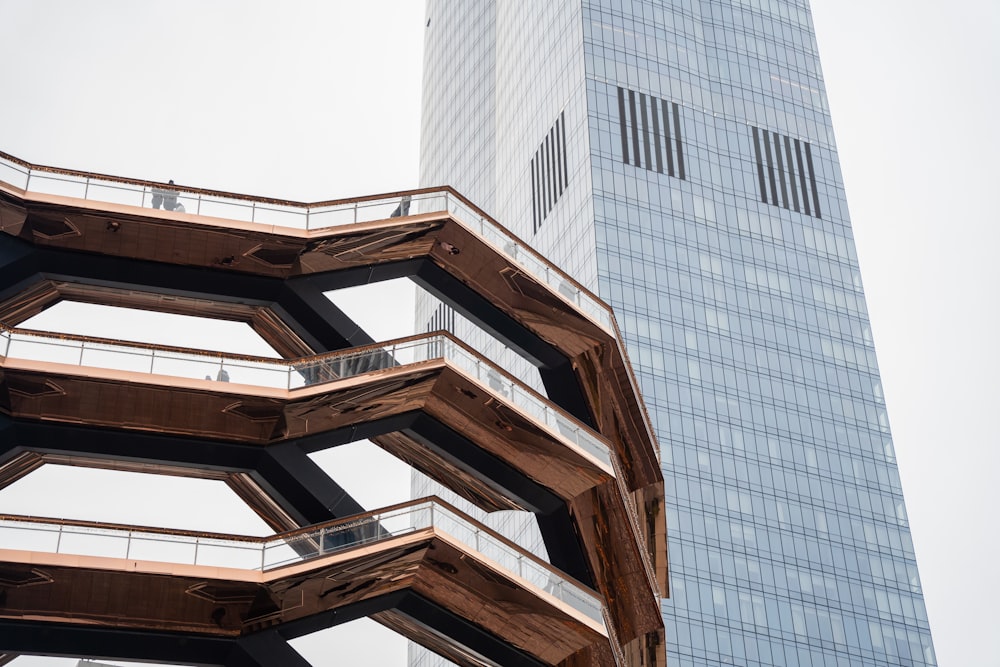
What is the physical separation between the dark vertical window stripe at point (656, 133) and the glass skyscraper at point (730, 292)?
24cm

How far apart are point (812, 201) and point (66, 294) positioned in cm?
9782

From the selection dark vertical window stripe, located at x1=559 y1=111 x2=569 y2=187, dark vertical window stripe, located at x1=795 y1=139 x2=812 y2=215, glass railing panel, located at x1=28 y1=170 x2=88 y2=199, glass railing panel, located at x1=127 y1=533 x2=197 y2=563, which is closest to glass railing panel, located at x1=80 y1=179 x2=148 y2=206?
glass railing panel, located at x1=28 y1=170 x2=88 y2=199

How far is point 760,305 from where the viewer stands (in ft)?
376

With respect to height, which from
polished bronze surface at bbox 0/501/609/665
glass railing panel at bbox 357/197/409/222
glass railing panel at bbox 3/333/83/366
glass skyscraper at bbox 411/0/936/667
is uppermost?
glass skyscraper at bbox 411/0/936/667

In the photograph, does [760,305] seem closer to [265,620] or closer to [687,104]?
[687,104]

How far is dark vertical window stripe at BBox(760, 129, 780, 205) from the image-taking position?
12287cm

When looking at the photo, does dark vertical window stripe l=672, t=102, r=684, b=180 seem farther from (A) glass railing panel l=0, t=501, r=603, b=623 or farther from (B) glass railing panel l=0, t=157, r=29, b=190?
(A) glass railing panel l=0, t=501, r=603, b=623

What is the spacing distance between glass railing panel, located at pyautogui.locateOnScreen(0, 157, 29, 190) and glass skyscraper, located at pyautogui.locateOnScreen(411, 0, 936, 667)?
6887 cm

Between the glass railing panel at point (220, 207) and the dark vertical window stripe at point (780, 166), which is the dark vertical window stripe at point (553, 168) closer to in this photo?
the dark vertical window stripe at point (780, 166)

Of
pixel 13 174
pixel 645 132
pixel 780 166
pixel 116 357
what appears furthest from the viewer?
pixel 780 166

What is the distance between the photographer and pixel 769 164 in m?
124

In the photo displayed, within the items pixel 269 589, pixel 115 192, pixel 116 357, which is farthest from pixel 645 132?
pixel 269 589

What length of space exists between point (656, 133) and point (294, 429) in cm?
9063

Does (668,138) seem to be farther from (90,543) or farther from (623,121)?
(90,543)
